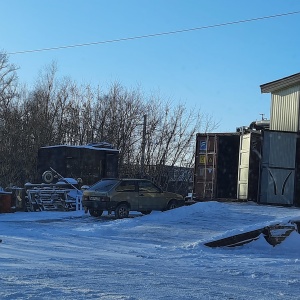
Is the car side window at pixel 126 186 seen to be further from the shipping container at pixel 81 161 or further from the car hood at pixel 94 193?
the shipping container at pixel 81 161

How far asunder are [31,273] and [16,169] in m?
33.9

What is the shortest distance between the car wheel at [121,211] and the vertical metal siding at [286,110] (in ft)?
27.5

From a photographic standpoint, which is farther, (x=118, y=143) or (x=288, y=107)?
(x=118, y=143)

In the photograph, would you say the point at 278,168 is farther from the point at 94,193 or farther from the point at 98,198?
the point at 94,193

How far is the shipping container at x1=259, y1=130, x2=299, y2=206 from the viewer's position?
21922 millimetres

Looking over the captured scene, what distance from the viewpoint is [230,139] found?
23.8m

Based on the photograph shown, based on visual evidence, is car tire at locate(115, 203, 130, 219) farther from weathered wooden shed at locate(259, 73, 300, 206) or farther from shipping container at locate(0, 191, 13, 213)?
shipping container at locate(0, 191, 13, 213)

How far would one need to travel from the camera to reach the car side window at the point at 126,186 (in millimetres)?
21828

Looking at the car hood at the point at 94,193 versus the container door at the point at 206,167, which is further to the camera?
the container door at the point at 206,167

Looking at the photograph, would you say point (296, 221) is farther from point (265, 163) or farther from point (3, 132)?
point (3, 132)

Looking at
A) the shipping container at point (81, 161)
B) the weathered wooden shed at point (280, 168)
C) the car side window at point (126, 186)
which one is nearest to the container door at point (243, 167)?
the weathered wooden shed at point (280, 168)

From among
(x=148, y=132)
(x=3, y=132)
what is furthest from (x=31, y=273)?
(x=148, y=132)

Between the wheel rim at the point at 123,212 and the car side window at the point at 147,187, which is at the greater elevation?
the car side window at the point at 147,187

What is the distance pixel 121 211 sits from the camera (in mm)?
21766
